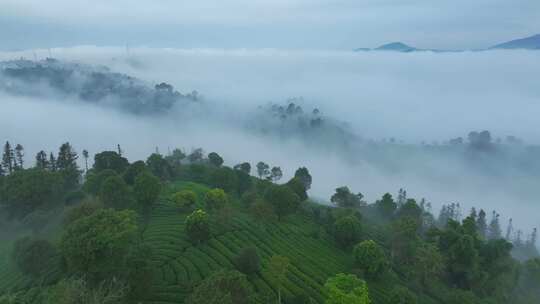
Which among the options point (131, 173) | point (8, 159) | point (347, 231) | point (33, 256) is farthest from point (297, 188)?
point (8, 159)

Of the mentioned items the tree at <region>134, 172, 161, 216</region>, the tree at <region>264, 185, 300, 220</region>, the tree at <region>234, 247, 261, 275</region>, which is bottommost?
the tree at <region>234, 247, 261, 275</region>

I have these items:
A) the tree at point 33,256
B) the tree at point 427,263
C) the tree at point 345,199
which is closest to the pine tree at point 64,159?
the tree at point 33,256

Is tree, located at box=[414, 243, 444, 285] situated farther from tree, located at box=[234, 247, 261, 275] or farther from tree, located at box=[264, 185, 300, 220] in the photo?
tree, located at box=[234, 247, 261, 275]

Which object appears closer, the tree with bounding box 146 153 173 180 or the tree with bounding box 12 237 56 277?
the tree with bounding box 12 237 56 277

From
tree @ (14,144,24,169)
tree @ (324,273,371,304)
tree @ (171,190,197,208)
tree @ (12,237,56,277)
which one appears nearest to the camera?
tree @ (324,273,371,304)

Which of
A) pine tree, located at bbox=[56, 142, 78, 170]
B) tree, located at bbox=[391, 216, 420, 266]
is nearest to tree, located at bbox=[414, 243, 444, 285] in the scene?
tree, located at bbox=[391, 216, 420, 266]

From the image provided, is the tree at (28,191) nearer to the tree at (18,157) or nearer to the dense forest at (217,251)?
the dense forest at (217,251)

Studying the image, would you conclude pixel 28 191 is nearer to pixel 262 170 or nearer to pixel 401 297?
pixel 401 297
